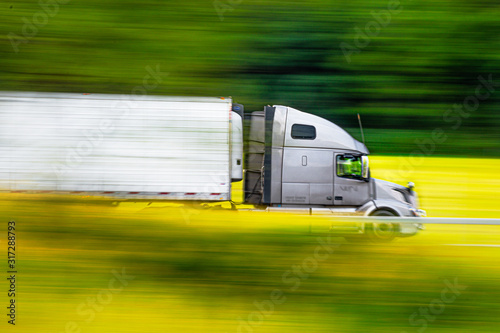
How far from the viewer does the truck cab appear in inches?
291

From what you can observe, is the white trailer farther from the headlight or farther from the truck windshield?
the headlight

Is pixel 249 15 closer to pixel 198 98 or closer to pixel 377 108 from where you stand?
pixel 198 98

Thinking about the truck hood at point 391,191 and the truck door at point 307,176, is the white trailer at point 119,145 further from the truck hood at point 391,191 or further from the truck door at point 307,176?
the truck hood at point 391,191

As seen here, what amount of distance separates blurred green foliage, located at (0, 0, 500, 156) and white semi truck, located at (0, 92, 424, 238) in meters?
0.40

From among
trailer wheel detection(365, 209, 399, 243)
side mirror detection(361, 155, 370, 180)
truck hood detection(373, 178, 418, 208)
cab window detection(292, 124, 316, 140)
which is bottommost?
trailer wheel detection(365, 209, 399, 243)

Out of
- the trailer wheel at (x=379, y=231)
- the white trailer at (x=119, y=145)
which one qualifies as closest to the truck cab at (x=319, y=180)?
the white trailer at (x=119, y=145)

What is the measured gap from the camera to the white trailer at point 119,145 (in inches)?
182

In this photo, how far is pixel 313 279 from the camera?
364 centimetres

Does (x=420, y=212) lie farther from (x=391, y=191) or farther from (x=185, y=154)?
(x=185, y=154)

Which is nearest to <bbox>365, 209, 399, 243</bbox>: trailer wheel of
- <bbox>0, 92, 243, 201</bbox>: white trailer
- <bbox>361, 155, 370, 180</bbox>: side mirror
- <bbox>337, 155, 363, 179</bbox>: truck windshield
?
<bbox>0, 92, 243, 201</bbox>: white trailer

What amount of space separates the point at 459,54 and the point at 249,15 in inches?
73.2

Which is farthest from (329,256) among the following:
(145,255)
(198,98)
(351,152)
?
(351,152)

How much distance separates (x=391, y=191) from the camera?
24.6 ft

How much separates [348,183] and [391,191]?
0.64 m
